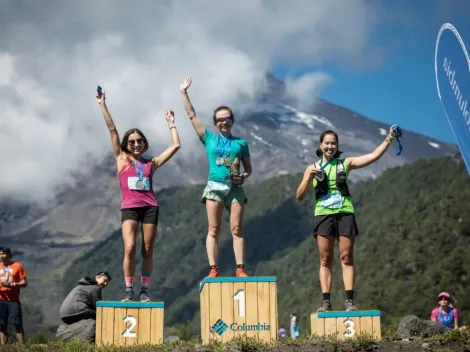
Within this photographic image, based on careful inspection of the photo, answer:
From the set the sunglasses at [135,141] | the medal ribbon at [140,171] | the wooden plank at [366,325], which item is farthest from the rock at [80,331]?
the wooden plank at [366,325]

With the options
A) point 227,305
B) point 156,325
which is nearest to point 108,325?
point 156,325

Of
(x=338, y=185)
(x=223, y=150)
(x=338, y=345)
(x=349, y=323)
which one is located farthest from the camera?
(x=223, y=150)

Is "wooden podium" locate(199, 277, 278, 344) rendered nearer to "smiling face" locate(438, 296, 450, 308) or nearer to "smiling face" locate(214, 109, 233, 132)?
"smiling face" locate(214, 109, 233, 132)

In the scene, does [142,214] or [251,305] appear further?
[142,214]

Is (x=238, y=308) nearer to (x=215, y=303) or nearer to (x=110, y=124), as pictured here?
(x=215, y=303)

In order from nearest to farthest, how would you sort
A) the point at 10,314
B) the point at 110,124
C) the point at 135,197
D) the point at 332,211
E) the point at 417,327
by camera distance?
1. the point at 332,211
2. the point at 135,197
3. the point at 110,124
4. the point at 417,327
5. the point at 10,314

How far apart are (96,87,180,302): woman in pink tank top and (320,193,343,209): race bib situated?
2.05 meters

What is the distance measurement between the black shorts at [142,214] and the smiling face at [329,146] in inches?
87.6

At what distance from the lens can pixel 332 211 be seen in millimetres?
10023

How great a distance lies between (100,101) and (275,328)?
375cm

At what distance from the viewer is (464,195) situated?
62.3 m

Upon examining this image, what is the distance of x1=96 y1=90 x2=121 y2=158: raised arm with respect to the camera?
10.5m

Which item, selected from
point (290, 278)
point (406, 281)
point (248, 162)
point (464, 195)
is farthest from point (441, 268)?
point (290, 278)

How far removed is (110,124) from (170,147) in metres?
0.83
